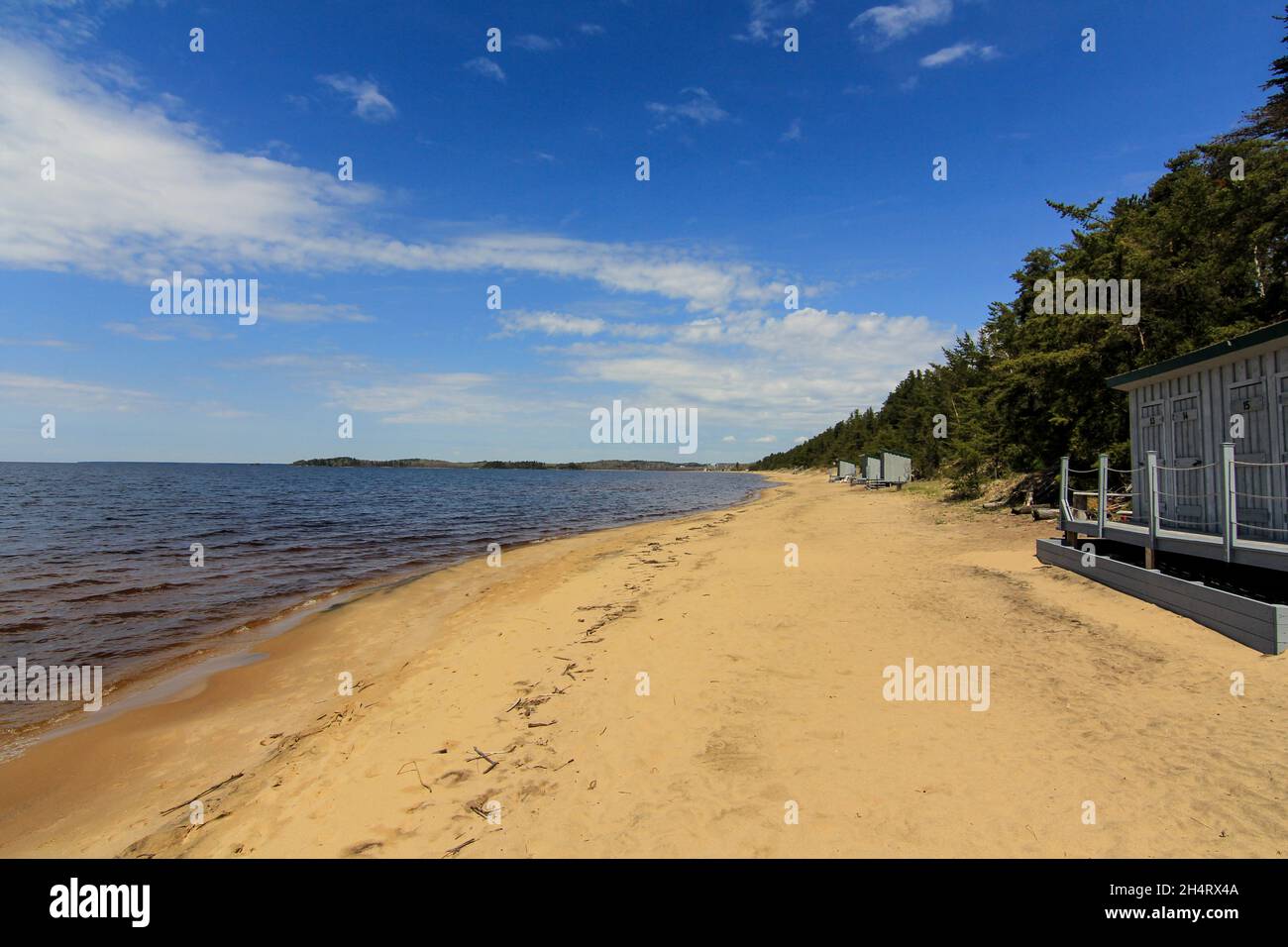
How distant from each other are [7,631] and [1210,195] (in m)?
35.0

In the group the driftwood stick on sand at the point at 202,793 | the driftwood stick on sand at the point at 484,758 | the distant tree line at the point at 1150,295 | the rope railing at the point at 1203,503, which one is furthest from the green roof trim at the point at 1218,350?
the driftwood stick on sand at the point at 202,793

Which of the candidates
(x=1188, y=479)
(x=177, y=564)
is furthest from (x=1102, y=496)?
(x=177, y=564)

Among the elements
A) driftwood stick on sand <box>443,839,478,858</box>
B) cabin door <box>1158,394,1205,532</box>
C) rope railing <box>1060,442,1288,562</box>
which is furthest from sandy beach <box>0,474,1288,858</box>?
cabin door <box>1158,394,1205,532</box>

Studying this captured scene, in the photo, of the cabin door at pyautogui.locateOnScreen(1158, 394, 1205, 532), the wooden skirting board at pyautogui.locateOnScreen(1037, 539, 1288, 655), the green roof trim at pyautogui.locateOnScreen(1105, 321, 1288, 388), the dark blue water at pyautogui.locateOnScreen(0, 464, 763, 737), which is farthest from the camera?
the dark blue water at pyautogui.locateOnScreen(0, 464, 763, 737)

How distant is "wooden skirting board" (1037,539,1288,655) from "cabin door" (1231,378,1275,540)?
1.47 metres

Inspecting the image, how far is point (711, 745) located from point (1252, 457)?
35.6 feet

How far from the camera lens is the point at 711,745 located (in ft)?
20.2

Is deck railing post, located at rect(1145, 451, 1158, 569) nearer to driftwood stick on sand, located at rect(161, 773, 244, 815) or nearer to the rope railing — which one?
the rope railing

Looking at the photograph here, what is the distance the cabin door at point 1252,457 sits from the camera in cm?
939

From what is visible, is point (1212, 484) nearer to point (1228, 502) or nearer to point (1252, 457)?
point (1252, 457)

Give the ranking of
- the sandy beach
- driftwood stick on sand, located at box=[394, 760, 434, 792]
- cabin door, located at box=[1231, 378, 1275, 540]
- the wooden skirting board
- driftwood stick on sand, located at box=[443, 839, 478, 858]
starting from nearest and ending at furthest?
driftwood stick on sand, located at box=[443, 839, 478, 858], the sandy beach, driftwood stick on sand, located at box=[394, 760, 434, 792], the wooden skirting board, cabin door, located at box=[1231, 378, 1275, 540]

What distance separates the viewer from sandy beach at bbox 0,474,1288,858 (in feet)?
15.5

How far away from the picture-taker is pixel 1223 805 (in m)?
4.69
